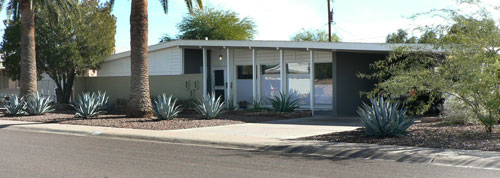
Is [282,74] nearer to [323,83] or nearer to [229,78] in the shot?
[323,83]

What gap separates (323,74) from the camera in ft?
64.3

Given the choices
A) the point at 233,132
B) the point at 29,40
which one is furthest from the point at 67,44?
the point at 233,132

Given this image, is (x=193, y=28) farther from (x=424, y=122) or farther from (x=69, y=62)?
(x=424, y=122)

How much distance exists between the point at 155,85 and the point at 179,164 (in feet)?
49.3

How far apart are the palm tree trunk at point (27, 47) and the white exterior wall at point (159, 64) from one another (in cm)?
464

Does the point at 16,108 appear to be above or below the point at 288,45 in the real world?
below

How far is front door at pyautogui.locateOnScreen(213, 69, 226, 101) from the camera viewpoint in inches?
894

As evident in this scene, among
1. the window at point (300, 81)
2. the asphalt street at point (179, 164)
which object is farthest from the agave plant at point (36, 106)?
the window at point (300, 81)

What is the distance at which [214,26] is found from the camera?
4647 cm

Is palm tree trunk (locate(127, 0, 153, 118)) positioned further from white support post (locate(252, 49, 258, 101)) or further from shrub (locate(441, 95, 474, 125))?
shrub (locate(441, 95, 474, 125))

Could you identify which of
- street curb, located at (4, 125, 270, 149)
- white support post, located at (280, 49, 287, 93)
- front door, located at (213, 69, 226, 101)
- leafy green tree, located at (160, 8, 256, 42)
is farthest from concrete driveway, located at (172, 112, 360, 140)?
leafy green tree, located at (160, 8, 256, 42)

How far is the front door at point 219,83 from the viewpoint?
2272 cm

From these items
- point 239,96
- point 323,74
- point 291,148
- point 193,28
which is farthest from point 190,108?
point 193,28

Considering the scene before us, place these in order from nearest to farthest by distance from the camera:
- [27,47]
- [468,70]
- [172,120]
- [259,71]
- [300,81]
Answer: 1. [468,70]
2. [172,120]
3. [300,81]
4. [259,71]
5. [27,47]
